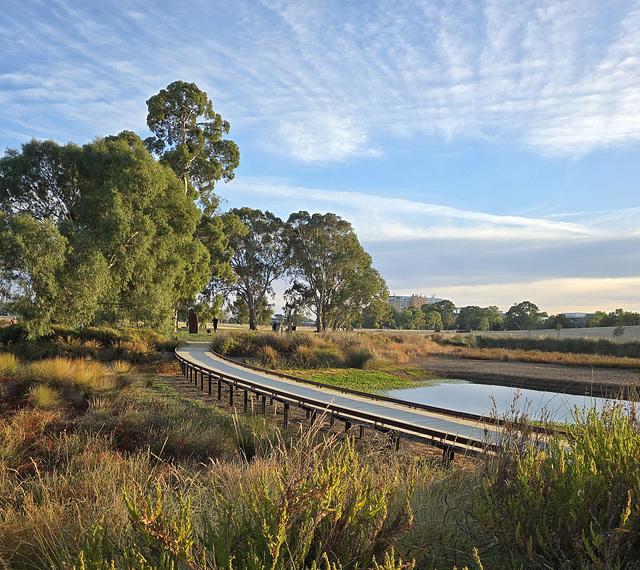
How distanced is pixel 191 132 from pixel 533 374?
25.6m

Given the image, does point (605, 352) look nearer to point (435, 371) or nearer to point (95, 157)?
point (435, 371)

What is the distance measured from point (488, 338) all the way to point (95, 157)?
36.4m

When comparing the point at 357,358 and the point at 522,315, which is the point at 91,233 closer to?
the point at 357,358

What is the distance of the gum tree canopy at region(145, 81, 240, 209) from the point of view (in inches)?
1115

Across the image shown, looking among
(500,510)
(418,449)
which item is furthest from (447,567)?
(418,449)

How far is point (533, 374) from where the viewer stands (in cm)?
2394

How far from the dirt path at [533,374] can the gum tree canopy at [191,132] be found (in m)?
18.2

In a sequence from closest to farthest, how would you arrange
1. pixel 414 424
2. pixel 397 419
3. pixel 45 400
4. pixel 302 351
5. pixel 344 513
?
pixel 344 513
pixel 414 424
pixel 397 419
pixel 45 400
pixel 302 351

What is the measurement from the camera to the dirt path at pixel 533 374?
2011cm

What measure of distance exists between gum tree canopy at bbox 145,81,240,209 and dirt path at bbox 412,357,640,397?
1820cm

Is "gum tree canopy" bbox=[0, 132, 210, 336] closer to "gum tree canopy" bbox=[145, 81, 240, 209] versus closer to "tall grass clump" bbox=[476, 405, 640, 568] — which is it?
"gum tree canopy" bbox=[145, 81, 240, 209]

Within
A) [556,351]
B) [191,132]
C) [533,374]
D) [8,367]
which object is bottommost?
[533,374]

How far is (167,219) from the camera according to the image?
2100cm

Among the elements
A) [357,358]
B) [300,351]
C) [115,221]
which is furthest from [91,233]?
[357,358]
